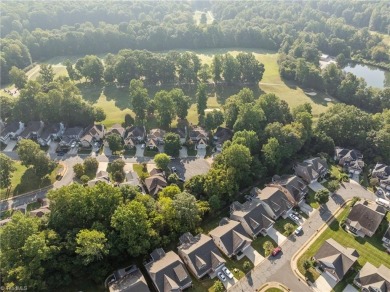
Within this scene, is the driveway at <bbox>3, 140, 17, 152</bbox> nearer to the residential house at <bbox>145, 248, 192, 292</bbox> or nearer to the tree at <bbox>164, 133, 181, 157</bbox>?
the tree at <bbox>164, 133, 181, 157</bbox>

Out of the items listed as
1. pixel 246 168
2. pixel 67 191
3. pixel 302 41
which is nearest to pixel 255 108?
pixel 246 168

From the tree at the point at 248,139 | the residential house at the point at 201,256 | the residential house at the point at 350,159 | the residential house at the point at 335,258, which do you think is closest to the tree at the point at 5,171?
the residential house at the point at 201,256

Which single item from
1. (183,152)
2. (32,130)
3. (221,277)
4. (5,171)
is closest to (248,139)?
(183,152)

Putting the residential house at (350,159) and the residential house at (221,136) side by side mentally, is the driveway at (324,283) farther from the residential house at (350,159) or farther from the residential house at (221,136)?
the residential house at (221,136)

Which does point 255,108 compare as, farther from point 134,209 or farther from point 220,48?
point 220,48

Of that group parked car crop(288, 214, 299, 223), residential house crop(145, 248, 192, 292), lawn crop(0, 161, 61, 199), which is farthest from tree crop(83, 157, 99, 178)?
parked car crop(288, 214, 299, 223)

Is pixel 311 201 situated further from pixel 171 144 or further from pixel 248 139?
pixel 171 144

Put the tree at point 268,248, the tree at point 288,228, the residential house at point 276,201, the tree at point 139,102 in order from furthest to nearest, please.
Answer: the tree at point 139,102 < the residential house at point 276,201 < the tree at point 288,228 < the tree at point 268,248
